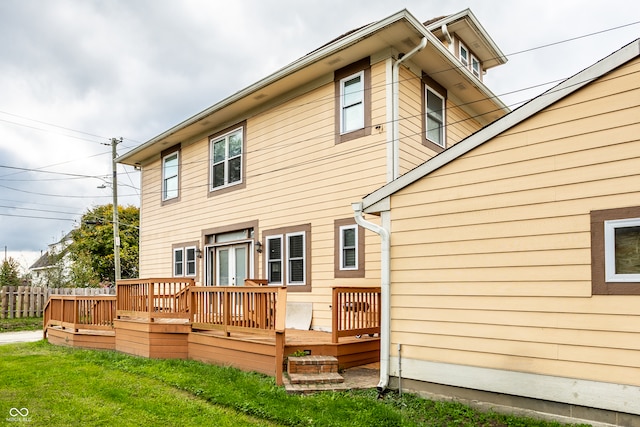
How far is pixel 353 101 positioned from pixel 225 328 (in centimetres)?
488

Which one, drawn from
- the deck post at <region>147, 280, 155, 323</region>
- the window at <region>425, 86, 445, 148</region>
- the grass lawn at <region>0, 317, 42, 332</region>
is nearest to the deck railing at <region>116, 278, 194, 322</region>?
the deck post at <region>147, 280, 155, 323</region>

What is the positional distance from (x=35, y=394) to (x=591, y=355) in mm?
6699

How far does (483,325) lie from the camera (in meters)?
5.36

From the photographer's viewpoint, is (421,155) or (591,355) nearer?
(591,355)

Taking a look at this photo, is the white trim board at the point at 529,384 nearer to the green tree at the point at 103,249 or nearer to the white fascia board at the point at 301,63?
the white fascia board at the point at 301,63

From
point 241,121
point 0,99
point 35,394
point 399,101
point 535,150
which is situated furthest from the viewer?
point 0,99

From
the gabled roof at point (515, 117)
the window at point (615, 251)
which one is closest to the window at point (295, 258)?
the gabled roof at point (515, 117)

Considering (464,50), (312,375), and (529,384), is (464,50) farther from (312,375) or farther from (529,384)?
(529,384)

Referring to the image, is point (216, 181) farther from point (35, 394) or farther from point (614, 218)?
point (614, 218)

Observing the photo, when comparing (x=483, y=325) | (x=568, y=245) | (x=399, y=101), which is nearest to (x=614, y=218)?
(x=568, y=245)

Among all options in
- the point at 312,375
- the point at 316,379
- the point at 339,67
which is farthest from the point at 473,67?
the point at 316,379

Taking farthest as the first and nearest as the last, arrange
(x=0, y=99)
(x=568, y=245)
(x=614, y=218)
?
(x=0, y=99)
(x=568, y=245)
(x=614, y=218)

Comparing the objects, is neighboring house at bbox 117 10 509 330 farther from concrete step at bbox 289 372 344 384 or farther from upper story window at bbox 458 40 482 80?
concrete step at bbox 289 372 344 384

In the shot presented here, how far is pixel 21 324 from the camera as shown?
17.1m
